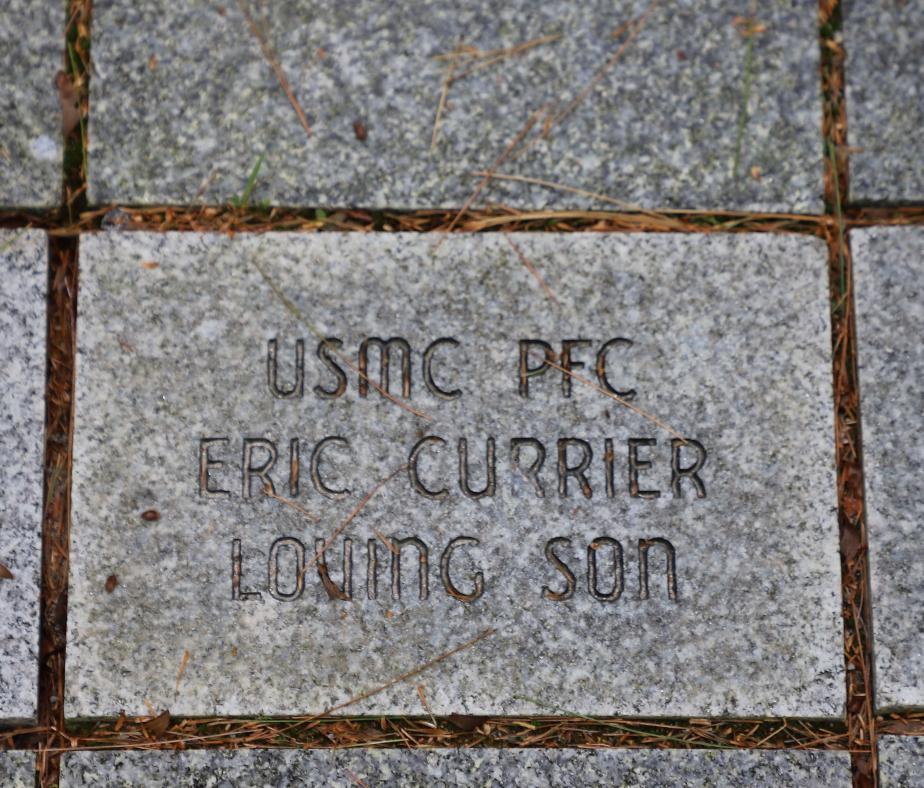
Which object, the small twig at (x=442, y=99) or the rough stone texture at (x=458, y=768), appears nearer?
the rough stone texture at (x=458, y=768)

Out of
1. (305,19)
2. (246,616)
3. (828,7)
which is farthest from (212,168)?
(828,7)

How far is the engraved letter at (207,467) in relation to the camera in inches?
→ 67.7

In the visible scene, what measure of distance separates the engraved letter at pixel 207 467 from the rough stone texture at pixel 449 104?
55cm

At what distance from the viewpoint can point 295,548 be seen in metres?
1.71

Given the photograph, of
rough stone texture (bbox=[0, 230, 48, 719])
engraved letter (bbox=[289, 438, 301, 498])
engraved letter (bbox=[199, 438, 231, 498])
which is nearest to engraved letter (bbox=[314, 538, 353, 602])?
engraved letter (bbox=[289, 438, 301, 498])

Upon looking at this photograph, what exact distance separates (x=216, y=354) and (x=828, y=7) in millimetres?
1617

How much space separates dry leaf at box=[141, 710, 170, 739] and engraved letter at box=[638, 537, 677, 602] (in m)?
1.06

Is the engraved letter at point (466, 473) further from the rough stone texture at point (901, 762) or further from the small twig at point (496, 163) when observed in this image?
the rough stone texture at point (901, 762)

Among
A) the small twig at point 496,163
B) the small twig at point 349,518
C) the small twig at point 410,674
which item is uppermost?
the small twig at point 496,163

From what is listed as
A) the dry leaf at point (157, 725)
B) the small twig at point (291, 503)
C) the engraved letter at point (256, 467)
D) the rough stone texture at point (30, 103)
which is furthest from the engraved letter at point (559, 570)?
the rough stone texture at point (30, 103)

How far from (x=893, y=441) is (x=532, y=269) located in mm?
881

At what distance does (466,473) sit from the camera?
5.66ft

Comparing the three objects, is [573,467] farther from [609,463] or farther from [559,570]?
[559,570]

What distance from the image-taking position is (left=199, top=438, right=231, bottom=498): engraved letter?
5.64ft
